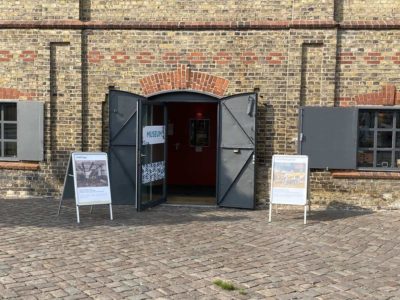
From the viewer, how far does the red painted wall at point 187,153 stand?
16.0 metres

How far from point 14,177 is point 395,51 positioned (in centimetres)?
881

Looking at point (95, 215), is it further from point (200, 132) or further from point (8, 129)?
point (200, 132)

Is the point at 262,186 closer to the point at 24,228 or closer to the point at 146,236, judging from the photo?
the point at 146,236

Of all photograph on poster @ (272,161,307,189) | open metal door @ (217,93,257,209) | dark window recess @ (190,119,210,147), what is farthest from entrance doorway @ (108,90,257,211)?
dark window recess @ (190,119,210,147)

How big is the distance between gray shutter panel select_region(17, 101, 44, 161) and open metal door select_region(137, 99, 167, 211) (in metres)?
2.51

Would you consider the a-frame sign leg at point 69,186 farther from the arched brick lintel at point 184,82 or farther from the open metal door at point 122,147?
the arched brick lintel at point 184,82

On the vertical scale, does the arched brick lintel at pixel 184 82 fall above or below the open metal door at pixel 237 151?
above

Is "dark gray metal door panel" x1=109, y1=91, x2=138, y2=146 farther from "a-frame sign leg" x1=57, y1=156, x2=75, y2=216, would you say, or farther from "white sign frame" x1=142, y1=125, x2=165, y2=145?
"a-frame sign leg" x1=57, y1=156, x2=75, y2=216

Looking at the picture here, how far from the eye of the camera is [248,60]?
11.1 meters

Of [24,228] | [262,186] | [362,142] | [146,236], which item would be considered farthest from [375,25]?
[24,228]

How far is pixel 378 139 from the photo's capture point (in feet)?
36.3

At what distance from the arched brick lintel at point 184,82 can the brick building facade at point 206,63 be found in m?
0.02

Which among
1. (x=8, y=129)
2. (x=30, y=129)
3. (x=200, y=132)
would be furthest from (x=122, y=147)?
(x=200, y=132)

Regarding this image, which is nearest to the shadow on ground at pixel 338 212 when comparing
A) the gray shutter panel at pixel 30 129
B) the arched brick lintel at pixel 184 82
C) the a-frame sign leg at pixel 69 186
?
the arched brick lintel at pixel 184 82
